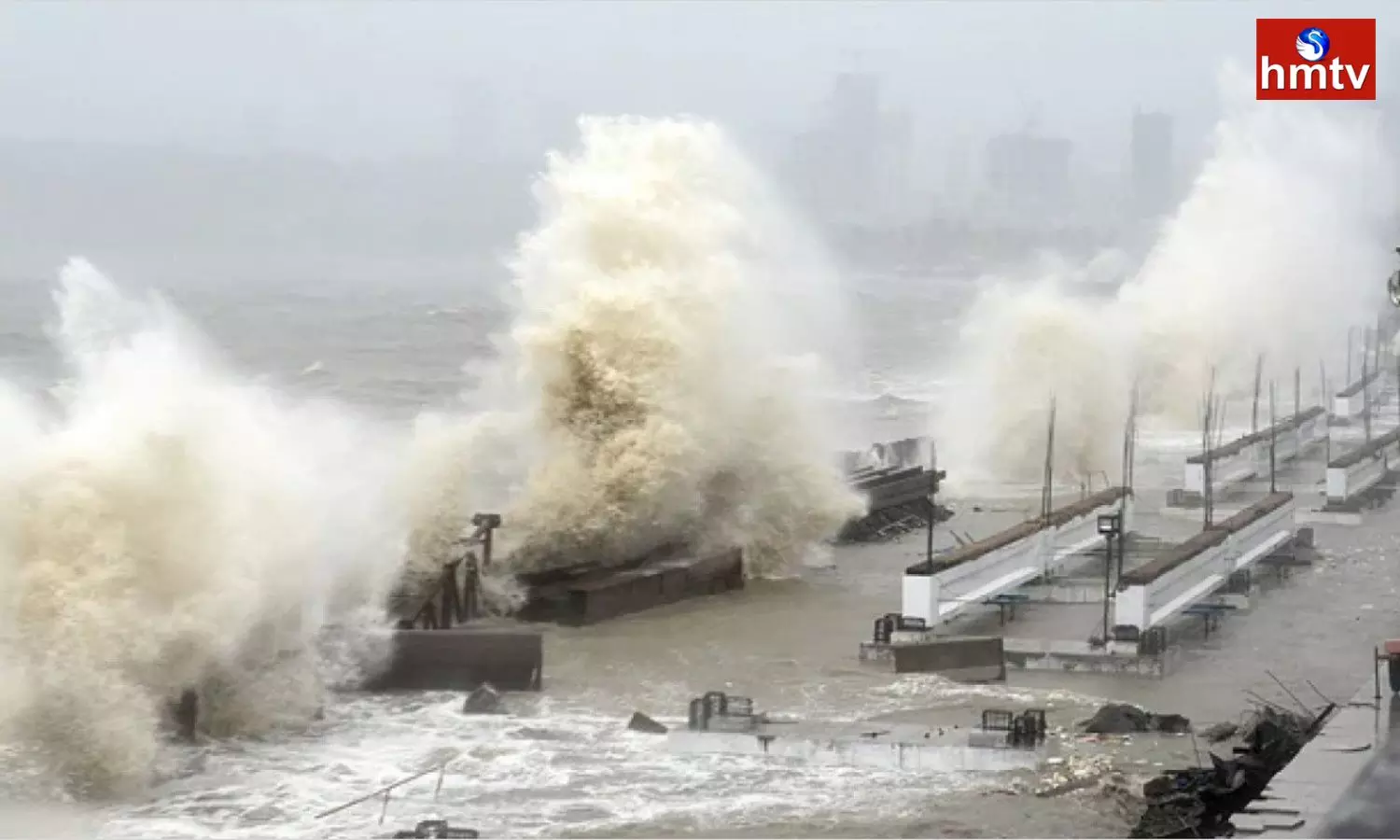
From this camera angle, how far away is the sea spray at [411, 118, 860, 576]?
72.6 ft

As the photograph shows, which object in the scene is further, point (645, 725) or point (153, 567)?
point (153, 567)

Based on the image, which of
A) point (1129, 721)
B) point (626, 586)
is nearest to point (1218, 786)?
point (1129, 721)

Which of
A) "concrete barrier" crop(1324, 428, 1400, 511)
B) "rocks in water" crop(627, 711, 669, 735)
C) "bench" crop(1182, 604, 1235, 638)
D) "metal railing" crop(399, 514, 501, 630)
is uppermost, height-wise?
"concrete barrier" crop(1324, 428, 1400, 511)

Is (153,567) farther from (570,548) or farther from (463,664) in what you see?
(570,548)

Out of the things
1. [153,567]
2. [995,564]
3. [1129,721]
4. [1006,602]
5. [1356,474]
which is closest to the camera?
[1129,721]

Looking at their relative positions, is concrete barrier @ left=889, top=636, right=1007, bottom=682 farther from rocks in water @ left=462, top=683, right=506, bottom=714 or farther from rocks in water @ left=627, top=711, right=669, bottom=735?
rocks in water @ left=462, top=683, right=506, bottom=714

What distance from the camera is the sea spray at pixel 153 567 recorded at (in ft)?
46.7

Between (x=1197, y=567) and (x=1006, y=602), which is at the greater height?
(x=1197, y=567)

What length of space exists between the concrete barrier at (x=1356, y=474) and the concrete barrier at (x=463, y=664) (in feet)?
45.8

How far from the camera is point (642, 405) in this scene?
23.1 metres

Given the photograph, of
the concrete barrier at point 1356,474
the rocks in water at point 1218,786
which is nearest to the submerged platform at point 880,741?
the rocks in water at point 1218,786

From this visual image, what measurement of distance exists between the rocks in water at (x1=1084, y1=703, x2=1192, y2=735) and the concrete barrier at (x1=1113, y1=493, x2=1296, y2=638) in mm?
2372

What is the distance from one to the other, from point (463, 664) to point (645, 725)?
2060 millimetres

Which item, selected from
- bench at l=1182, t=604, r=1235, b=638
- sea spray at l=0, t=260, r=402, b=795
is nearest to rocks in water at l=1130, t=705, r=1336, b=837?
bench at l=1182, t=604, r=1235, b=638
